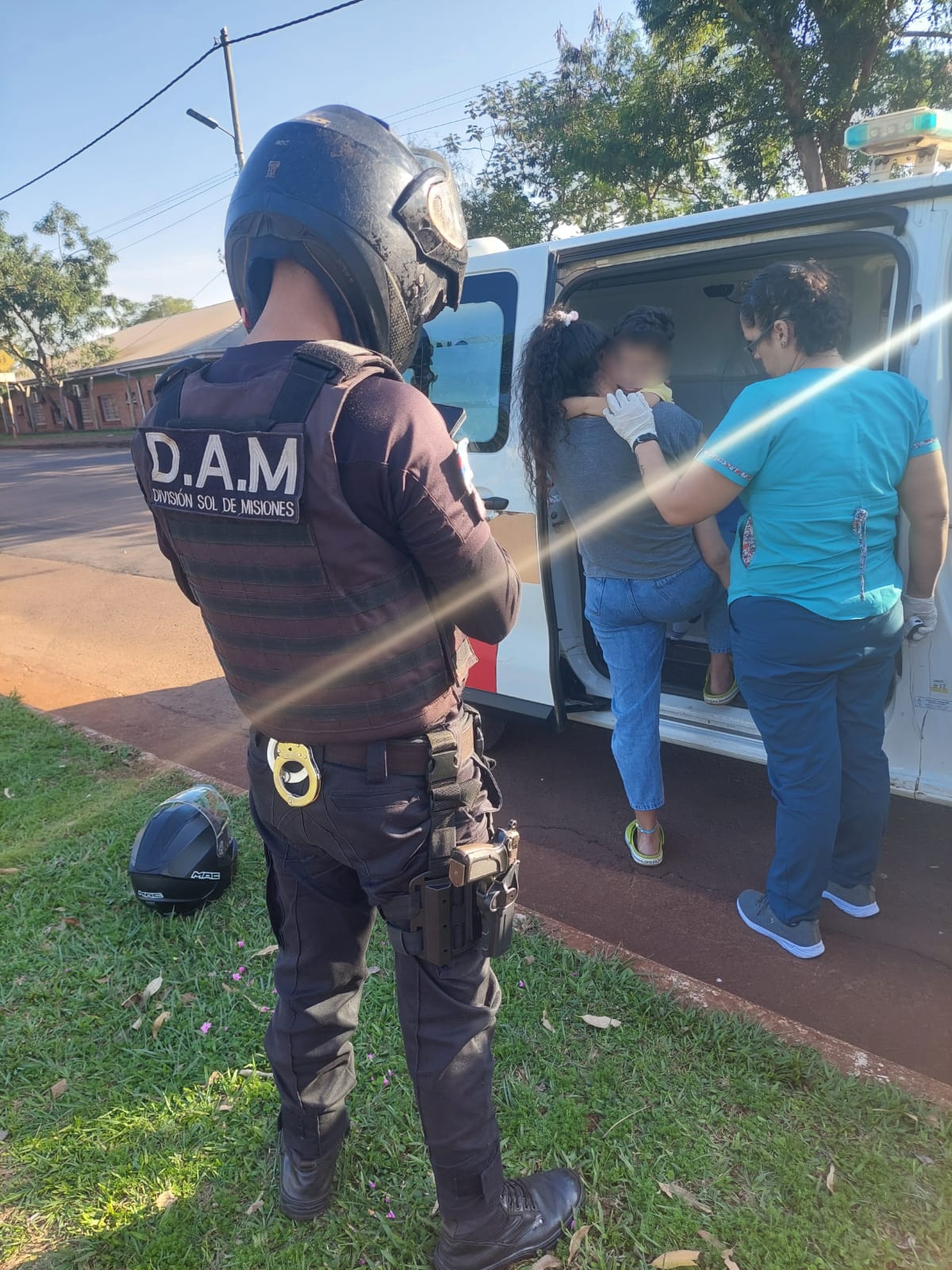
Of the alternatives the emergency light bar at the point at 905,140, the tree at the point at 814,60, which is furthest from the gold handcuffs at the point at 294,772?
the tree at the point at 814,60

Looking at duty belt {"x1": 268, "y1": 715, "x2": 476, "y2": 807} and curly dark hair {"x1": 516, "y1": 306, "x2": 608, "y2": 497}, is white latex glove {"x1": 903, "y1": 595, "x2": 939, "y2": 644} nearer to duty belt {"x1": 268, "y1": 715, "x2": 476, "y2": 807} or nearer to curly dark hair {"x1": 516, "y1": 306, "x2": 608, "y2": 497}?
curly dark hair {"x1": 516, "y1": 306, "x2": 608, "y2": 497}

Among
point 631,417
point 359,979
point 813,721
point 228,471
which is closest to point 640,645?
point 813,721

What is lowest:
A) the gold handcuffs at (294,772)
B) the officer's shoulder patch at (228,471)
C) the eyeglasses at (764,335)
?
the gold handcuffs at (294,772)

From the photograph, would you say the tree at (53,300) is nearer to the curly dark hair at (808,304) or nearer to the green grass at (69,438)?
the green grass at (69,438)

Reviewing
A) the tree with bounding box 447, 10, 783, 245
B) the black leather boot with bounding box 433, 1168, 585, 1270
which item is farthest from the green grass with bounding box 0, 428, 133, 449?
the black leather boot with bounding box 433, 1168, 585, 1270

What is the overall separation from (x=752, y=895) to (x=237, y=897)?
5.96ft

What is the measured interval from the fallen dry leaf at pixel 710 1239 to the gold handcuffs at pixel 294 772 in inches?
49.3

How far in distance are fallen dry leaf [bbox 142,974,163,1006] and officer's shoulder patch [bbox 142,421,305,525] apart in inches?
69.4

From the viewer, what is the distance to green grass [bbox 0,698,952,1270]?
5.78 ft

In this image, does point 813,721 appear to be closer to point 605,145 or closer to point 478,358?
point 478,358

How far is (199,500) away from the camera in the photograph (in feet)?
4.53

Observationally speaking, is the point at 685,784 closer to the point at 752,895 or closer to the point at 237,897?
the point at 752,895

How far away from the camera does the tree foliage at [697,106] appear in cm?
987

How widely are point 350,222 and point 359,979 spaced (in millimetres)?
1501
